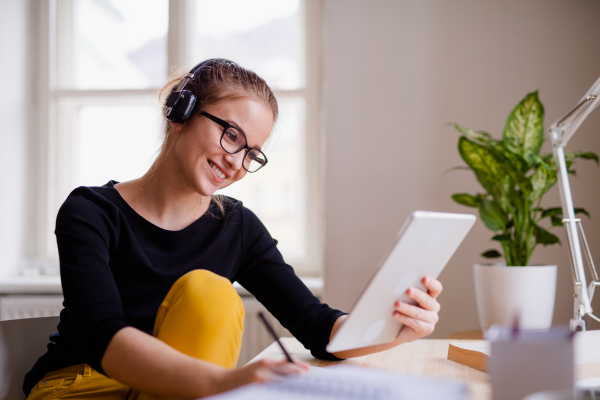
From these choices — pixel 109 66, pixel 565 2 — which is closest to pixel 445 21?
pixel 565 2

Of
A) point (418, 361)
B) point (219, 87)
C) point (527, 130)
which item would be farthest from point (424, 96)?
point (418, 361)

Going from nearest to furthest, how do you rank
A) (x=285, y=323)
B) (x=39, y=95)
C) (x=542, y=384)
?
(x=542, y=384), (x=285, y=323), (x=39, y=95)

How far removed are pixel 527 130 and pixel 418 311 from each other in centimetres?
95

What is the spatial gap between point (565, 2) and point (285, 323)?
1.67 m

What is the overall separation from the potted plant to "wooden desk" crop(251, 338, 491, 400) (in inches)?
17.3

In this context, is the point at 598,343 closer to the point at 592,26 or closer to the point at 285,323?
the point at 285,323

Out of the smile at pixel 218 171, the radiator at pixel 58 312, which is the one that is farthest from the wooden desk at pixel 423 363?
the radiator at pixel 58 312

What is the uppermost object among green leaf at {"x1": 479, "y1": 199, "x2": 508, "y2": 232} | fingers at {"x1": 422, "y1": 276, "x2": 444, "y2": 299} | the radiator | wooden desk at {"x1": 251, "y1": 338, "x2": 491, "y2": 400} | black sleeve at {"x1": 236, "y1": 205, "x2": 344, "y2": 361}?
green leaf at {"x1": 479, "y1": 199, "x2": 508, "y2": 232}

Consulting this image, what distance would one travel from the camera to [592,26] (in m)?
1.84

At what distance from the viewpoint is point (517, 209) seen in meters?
1.51

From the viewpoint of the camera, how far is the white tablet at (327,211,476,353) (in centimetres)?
61

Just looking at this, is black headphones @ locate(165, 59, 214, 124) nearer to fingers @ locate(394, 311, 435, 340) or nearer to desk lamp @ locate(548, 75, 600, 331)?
fingers @ locate(394, 311, 435, 340)

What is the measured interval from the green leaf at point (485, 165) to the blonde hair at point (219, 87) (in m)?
0.69

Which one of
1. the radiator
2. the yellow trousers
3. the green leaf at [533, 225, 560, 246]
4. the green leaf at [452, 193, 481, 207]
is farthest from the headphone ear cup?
the radiator
